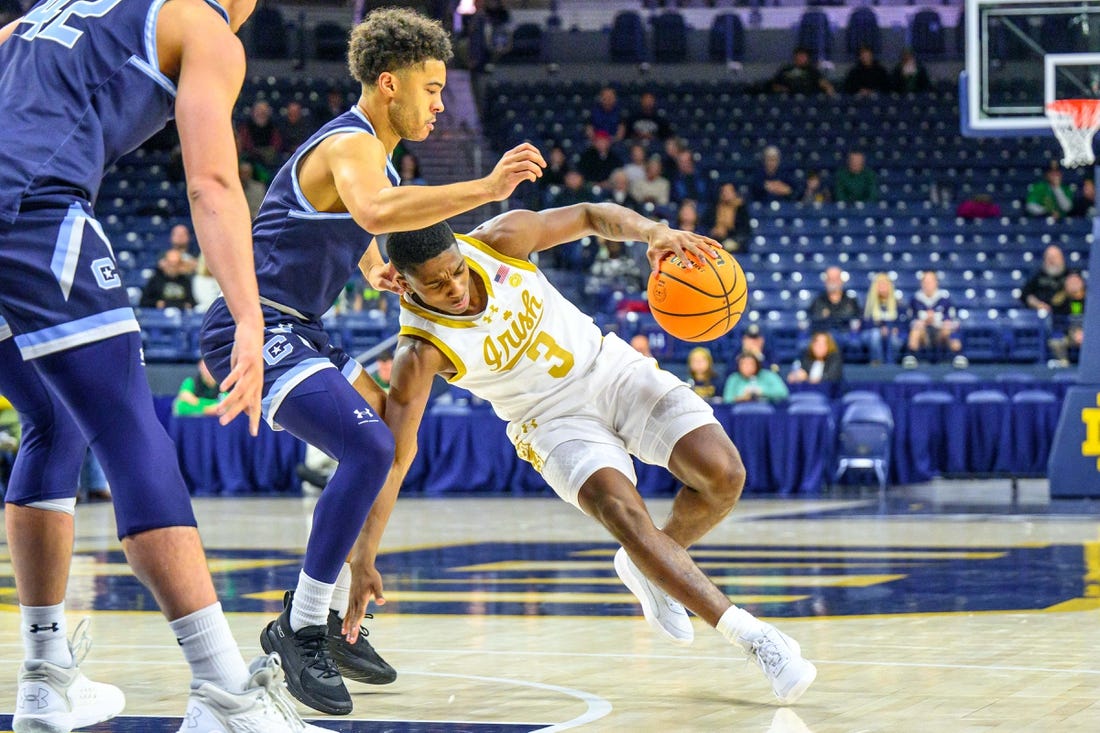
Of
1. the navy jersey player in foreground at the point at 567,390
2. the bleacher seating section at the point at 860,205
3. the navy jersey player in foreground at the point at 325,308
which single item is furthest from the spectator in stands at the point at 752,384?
the navy jersey player in foreground at the point at 325,308

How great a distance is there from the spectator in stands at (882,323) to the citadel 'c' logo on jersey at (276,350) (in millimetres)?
11741

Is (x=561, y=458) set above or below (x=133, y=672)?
above

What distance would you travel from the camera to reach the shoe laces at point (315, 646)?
4320 millimetres

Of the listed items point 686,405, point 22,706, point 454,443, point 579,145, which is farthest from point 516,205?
point 22,706

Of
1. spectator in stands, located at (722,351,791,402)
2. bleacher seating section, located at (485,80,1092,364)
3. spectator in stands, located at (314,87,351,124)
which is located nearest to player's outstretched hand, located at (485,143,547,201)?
spectator in stands, located at (722,351,791,402)

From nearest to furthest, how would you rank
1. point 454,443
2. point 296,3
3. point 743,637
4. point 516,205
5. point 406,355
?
point 743,637
point 406,355
point 454,443
point 516,205
point 296,3

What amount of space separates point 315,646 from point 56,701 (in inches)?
34.5

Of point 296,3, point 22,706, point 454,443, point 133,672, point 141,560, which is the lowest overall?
point 454,443

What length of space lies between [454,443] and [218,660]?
11.2 metres

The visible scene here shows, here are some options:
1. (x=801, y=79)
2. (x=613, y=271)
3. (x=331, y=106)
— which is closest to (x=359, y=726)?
(x=613, y=271)

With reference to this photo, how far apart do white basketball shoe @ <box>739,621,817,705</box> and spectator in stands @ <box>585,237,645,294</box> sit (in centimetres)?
1252

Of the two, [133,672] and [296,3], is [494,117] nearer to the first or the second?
[296,3]

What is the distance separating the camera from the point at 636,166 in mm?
19375

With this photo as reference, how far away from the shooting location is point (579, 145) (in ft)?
68.6
